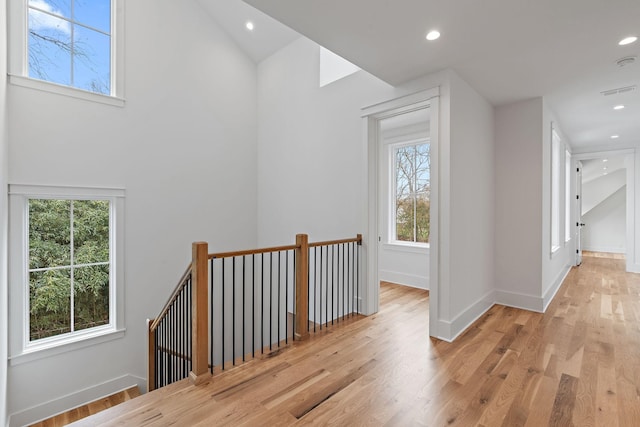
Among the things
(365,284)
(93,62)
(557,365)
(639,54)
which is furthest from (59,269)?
(639,54)

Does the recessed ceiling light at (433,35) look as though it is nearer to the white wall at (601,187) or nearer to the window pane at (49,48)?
the window pane at (49,48)

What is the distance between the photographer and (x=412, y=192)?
5320 millimetres

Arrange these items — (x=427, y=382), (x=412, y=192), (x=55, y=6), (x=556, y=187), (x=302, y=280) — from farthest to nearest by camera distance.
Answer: (x=412, y=192) < (x=556, y=187) < (x=55, y=6) < (x=302, y=280) < (x=427, y=382)

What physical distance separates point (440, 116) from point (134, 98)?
4098mm

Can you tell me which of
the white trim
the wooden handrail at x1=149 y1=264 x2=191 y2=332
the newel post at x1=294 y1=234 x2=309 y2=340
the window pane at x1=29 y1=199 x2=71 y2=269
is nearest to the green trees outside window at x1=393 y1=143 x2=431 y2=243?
the white trim

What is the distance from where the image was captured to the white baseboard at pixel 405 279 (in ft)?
15.8

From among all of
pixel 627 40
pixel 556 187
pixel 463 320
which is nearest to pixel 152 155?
pixel 463 320

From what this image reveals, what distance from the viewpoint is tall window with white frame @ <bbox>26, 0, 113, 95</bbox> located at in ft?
12.1

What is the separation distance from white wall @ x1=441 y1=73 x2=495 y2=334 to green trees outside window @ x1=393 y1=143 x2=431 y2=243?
131cm

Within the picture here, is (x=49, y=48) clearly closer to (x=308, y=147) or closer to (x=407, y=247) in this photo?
(x=308, y=147)

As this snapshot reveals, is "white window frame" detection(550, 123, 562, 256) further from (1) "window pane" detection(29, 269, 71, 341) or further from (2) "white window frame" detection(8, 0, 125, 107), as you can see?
(1) "window pane" detection(29, 269, 71, 341)

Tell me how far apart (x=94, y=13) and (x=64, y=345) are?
4356mm

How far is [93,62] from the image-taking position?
4047 mm

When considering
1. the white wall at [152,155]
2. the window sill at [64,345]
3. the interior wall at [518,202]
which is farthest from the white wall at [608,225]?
the window sill at [64,345]
